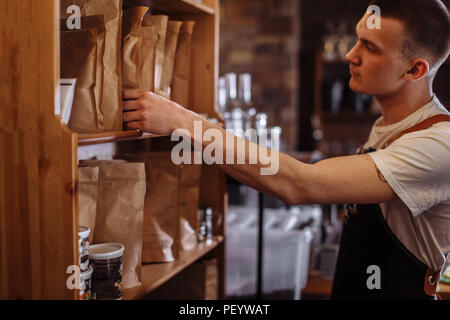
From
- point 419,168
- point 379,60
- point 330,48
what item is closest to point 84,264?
point 419,168

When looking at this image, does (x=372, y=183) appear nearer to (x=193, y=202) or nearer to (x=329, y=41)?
(x=193, y=202)

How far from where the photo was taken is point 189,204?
1.53m

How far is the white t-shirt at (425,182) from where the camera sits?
3.58 ft

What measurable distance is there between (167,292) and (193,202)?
37 cm

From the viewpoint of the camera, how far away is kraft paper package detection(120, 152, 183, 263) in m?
1.35

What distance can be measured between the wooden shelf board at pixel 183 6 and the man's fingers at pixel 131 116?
44 cm

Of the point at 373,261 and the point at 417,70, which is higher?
the point at 417,70

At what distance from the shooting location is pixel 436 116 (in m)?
1.21

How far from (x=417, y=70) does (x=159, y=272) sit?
85 centimetres

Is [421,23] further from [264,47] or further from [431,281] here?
[264,47]

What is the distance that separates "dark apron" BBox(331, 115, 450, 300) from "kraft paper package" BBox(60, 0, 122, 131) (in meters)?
0.69

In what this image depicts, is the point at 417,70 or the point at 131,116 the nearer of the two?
the point at 131,116

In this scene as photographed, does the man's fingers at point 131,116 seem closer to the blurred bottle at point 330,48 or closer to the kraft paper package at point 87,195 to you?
the kraft paper package at point 87,195

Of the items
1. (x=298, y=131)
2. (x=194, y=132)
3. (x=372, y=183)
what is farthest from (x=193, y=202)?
(x=298, y=131)
